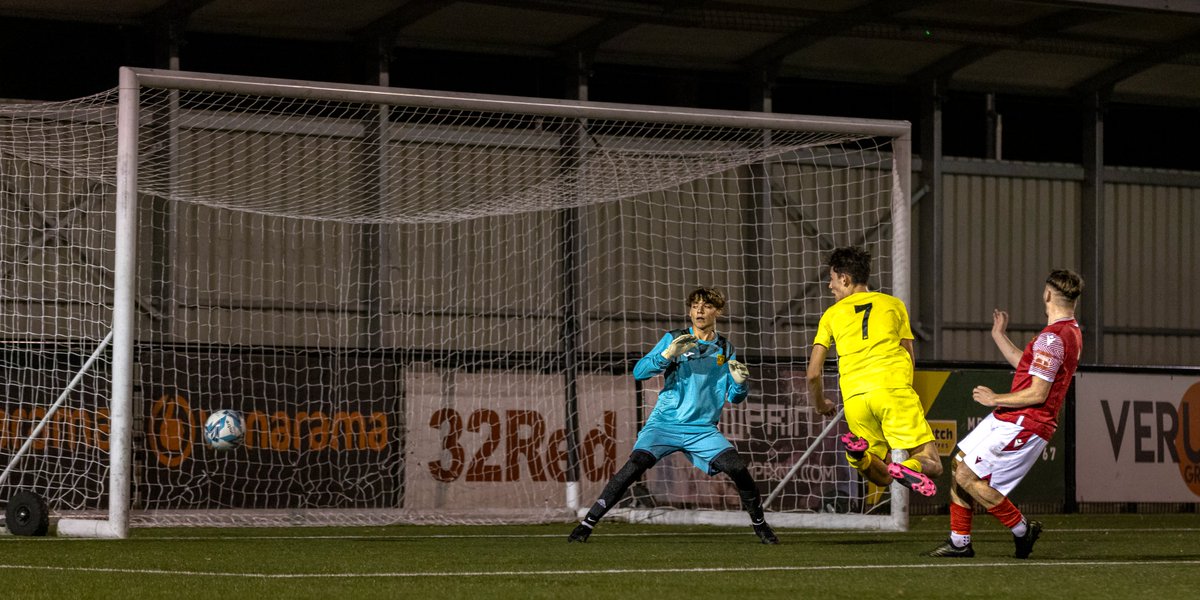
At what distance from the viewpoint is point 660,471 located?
1348cm

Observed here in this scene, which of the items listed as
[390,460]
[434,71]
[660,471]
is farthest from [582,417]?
[434,71]

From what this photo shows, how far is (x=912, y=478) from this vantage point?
8.26 meters

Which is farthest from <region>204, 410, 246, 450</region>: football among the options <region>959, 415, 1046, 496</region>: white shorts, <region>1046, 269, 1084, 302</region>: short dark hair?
<region>1046, 269, 1084, 302</region>: short dark hair

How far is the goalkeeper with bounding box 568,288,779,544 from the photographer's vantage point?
9250 millimetres

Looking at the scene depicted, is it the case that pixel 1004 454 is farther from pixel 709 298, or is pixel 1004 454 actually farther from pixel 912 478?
pixel 709 298

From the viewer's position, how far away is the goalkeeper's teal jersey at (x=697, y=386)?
9297mm

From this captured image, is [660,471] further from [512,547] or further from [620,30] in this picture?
[620,30]

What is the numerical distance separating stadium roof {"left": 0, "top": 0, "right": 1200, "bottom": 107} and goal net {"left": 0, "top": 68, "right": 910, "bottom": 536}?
0.99 meters

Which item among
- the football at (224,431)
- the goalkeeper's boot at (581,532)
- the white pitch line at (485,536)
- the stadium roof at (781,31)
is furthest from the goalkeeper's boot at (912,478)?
the stadium roof at (781,31)

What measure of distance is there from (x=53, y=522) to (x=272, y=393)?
2590 mm

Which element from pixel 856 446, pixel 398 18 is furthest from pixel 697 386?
pixel 398 18

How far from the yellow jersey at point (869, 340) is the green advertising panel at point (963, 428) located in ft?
17.1

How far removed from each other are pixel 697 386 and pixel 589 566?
208 cm

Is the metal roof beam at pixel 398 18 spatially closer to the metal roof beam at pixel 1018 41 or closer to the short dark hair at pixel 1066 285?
the metal roof beam at pixel 1018 41
